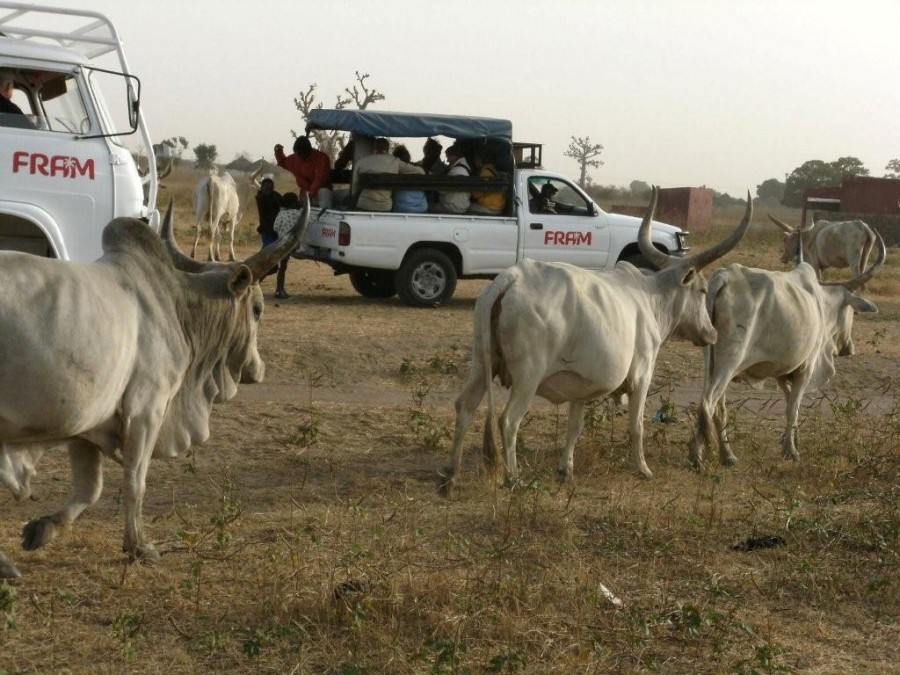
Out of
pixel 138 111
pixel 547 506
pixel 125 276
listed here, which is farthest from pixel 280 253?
pixel 138 111

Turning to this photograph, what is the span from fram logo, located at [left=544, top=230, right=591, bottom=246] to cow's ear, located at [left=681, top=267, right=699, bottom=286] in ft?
21.8

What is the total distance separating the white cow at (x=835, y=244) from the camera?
18375 mm

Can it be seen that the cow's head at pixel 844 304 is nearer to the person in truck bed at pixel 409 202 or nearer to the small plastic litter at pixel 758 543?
the small plastic litter at pixel 758 543

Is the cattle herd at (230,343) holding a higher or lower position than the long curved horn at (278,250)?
lower

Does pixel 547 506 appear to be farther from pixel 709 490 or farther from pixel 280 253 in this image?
pixel 280 253

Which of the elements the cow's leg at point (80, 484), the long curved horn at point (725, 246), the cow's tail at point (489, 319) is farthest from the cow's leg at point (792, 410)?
the cow's leg at point (80, 484)

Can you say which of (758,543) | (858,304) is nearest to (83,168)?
(758,543)

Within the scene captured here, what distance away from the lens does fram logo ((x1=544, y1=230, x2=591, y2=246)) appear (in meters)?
14.6

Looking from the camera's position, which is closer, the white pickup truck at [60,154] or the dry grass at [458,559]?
the dry grass at [458,559]

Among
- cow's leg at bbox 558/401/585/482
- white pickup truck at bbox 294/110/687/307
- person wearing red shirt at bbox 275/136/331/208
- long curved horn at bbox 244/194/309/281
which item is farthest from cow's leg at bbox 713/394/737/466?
person wearing red shirt at bbox 275/136/331/208

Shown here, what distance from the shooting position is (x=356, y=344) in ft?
37.2

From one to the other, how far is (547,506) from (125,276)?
2409mm

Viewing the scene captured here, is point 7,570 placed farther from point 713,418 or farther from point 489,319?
point 713,418

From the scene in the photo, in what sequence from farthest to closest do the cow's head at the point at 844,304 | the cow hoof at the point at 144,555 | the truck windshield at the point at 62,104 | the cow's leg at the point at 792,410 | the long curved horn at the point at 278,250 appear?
the cow's head at the point at 844,304, the truck windshield at the point at 62,104, the cow's leg at the point at 792,410, the long curved horn at the point at 278,250, the cow hoof at the point at 144,555
